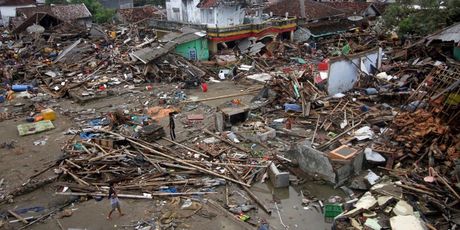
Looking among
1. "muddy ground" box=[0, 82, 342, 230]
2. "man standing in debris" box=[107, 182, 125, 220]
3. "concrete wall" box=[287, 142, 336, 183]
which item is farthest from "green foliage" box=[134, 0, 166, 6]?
"man standing in debris" box=[107, 182, 125, 220]

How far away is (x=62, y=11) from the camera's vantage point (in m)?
40.3

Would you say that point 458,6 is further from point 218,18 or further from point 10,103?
point 10,103

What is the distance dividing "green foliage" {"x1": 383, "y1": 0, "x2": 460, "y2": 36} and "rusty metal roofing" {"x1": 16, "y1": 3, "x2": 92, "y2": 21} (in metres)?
32.2

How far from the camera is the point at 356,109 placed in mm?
16109

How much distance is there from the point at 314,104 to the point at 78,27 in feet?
88.3

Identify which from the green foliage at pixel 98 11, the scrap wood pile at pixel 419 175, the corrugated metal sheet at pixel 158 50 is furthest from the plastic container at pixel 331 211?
the green foliage at pixel 98 11

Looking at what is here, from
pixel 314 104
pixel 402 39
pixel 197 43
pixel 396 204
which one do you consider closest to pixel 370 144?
pixel 396 204

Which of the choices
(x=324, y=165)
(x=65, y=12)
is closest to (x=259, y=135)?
(x=324, y=165)

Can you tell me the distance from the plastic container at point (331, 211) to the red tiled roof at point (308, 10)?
29.9 meters

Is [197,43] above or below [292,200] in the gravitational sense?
above

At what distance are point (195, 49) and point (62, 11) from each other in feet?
68.6

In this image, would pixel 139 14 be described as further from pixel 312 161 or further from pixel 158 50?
pixel 312 161

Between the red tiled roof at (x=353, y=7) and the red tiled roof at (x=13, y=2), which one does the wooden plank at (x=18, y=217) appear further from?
the red tiled roof at (x=13, y=2)

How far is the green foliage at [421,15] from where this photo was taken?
25.8 m
